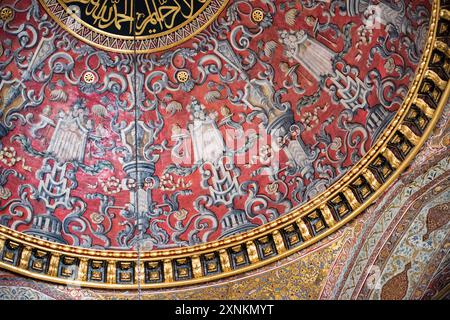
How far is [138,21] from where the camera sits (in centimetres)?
1075

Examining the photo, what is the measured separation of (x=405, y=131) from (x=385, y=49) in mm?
1078

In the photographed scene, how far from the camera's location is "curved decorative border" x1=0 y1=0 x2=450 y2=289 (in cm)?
910

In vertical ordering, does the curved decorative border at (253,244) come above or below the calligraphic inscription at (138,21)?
below

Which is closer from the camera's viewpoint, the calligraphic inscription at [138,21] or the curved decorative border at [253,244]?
the curved decorative border at [253,244]

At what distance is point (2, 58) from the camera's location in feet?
33.8

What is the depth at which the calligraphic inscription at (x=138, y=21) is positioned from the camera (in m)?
10.6

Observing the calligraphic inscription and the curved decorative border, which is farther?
the calligraphic inscription

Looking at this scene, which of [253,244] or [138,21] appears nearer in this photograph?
[253,244]

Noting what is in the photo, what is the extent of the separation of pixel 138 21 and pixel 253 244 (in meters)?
3.22

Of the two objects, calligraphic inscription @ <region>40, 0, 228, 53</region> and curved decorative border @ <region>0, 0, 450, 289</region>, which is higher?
calligraphic inscription @ <region>40, 0, 228, 53</region>

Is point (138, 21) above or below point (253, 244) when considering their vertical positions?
above

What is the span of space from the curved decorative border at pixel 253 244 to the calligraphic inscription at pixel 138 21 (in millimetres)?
2646

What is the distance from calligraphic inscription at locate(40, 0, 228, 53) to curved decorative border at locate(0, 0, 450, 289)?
2.65 metres
